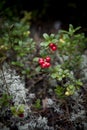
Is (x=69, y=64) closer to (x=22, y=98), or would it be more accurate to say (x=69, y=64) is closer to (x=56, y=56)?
(x=56, y=56)

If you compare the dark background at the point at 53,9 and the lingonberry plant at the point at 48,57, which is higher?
the dark background at the point at 53,9

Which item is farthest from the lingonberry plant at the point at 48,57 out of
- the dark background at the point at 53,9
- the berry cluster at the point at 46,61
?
the dark background at the point at 53,9

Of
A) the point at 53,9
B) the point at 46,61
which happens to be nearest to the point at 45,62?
the point at 46,61

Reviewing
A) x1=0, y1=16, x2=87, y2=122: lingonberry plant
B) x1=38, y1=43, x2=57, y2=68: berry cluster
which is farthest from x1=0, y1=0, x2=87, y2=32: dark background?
x1=38, y1=43, x2=57, y2=68: berry cluster

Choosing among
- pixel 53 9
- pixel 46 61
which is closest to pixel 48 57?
pixel 46 61

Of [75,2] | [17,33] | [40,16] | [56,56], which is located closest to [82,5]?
[75,2]

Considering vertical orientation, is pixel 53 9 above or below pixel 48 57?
above

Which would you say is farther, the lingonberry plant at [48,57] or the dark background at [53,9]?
the dark background at [53,9]

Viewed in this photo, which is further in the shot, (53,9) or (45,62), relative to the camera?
(53,9)

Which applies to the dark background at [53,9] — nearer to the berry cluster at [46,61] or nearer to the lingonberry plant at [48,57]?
the lingonberry plant at [48,57]

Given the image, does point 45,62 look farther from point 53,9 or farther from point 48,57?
point 53,9

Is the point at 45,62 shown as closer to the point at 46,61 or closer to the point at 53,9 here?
the point at 46,61

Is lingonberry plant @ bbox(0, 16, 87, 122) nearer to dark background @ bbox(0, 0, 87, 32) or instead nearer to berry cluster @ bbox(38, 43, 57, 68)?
berry cluster @ bbox(38, 43, 57, 68)
